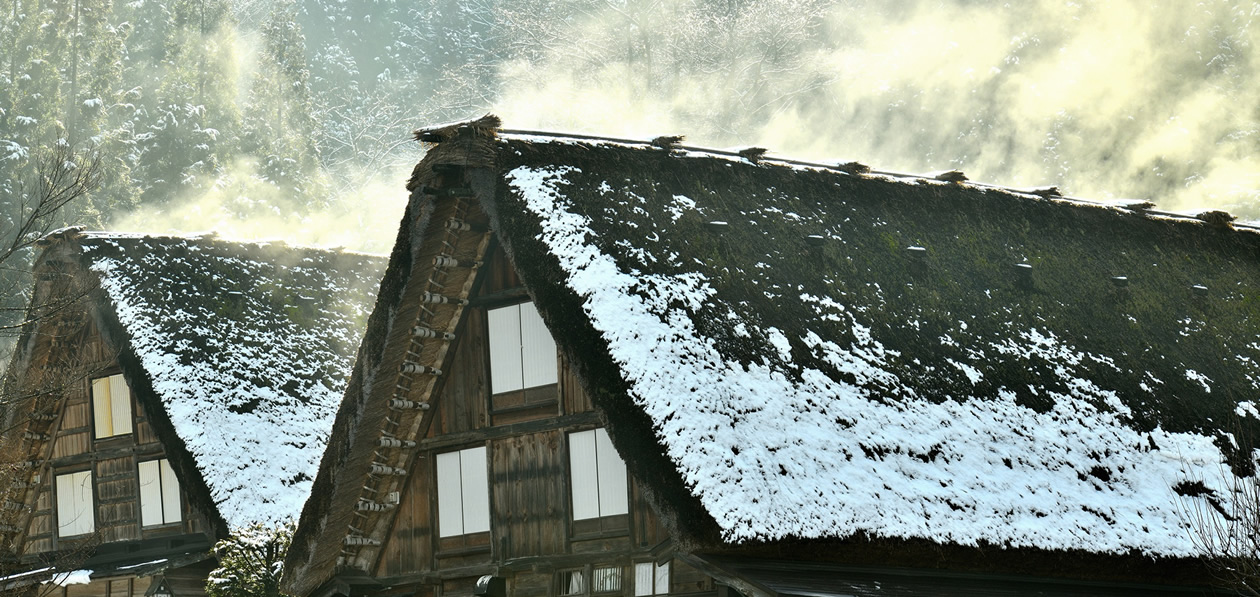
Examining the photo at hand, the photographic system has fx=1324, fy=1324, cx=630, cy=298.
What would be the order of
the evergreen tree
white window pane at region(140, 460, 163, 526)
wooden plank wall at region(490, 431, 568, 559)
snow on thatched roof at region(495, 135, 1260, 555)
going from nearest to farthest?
snow on thatched roof at region(495, 135, 1260, 555)
wooden plank wall at region(490, 431, 568, 559)
white window pane at region(140, 460, 163, 526)
the evergreen tree

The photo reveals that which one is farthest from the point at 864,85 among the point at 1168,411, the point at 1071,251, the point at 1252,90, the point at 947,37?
the point at 1168,411

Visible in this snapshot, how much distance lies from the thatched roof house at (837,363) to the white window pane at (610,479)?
1.35m

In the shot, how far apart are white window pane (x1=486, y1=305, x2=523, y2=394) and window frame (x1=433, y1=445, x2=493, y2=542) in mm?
640

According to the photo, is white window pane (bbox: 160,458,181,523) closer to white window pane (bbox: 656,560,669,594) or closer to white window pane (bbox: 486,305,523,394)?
white window pane (bbox: 486,305,523,394)

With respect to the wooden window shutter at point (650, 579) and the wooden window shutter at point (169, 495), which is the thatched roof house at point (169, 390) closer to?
the wooden window shutter at point (169, 495)

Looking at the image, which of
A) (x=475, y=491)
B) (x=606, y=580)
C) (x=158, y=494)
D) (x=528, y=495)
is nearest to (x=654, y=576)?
(x=606, y=580)

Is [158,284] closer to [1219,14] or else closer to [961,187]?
[961,187]

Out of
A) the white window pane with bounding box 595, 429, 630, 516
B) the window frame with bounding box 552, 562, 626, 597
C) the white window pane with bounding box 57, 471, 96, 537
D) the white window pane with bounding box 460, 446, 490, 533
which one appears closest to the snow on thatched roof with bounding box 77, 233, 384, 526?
the white window pane with bounding box 57, 471, 96, 537

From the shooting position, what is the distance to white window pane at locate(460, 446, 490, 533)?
1225 cm

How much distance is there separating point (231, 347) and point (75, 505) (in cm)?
352

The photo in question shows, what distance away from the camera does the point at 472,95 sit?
5294 cm

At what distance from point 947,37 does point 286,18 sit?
90.9ft

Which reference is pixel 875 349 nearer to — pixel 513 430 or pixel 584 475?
pixel 584 475

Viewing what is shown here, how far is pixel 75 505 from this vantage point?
18.2 meters
